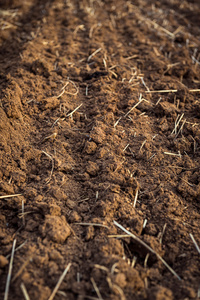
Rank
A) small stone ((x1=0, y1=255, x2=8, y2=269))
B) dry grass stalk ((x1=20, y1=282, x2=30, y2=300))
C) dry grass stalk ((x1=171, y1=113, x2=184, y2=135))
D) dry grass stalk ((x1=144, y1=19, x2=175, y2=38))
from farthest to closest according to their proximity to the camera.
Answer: dry grass stalk ((x1=144, y1=19, x2=175, y2=38)) → dry grass stalk ((x1=171, y1=113, x2=184, y2=135)) → small stone ((x1=0, y1=255, x2=8, y2=269)) → dry grass stalk ((x1=20, y1=282, x2=30, y2=300))

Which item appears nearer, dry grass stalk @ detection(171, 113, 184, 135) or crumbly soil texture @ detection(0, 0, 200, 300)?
crumbly soil texture @ detection(0, 0, 200, 300)

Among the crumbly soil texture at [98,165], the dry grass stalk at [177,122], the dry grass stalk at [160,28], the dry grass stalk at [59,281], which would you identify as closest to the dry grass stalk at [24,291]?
the crumbly soil texture at [98,165]

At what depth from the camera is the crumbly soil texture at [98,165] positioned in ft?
5.70

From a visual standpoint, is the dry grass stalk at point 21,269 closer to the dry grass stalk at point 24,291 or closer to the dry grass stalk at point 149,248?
the dry grass stalk at point 24,291

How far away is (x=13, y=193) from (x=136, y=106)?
1.57 metres

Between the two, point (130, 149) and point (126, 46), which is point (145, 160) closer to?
point (130, 149)

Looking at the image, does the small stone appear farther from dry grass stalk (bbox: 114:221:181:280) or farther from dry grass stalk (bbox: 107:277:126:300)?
dry grass stalk (bbox: 114:221:181:280)

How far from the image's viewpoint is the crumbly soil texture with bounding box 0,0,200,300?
5.70 feet

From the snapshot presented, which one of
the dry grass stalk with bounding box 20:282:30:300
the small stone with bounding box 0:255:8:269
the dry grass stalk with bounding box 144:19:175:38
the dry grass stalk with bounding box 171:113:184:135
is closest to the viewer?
the dry grass stalk with bounding box 20:282:30:300

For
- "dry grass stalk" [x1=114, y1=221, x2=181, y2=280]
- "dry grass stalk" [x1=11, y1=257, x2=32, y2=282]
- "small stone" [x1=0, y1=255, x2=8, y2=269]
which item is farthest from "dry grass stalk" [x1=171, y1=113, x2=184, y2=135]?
"small stone" [x1=0, y1=255, x2=8, y2=269]

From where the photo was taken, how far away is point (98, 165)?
236 cm

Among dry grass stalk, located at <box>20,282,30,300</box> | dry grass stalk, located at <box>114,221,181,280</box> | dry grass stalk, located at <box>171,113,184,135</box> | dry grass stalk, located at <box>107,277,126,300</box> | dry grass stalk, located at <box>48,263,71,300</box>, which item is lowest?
dry grass stalk, located at <box>114,221,181,280</box>

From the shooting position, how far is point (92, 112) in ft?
9.29

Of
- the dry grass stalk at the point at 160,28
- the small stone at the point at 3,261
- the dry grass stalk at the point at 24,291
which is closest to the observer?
the dry grass stalk at the point at 24,291
